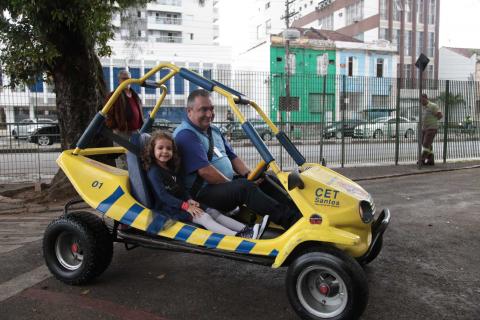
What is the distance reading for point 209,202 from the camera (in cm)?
371

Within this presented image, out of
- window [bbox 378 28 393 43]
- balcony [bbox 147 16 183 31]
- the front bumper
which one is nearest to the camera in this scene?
the front bumper

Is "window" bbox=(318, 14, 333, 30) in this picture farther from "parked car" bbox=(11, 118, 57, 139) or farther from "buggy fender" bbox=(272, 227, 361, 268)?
"buggy fender" bbox=(272, 227, 361, 268)

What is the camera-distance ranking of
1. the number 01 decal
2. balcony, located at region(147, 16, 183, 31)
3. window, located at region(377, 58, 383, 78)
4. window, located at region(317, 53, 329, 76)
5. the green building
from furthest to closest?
1. balcony, located at region(147, 16, 183, 31)
2. window, located at region(377, 58, 383, 78)
3. window, located at region(317, 53, 329, 76)
4. the green building
5. the number 01 decal

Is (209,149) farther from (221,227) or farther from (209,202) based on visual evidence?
(221,227)

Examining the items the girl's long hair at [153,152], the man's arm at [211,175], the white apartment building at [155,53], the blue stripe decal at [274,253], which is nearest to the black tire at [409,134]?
the white apartment building at [155,53]

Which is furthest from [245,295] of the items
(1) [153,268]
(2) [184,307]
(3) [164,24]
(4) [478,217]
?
(3) [164,24]

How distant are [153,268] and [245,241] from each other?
1.30 m

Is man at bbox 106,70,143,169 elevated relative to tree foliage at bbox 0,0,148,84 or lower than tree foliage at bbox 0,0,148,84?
lower

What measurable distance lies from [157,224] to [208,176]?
0.56 meters

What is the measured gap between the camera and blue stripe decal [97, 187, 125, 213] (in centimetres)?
370

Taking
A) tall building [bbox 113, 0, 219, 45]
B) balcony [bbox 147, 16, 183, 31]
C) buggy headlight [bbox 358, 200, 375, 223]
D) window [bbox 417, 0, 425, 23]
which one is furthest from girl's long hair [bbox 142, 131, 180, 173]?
balcony [bbox 147, 16, 183, 31]

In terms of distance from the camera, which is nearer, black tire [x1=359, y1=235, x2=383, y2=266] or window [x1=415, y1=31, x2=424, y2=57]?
black tire [x1=359, y1=235, x2=383, y2=266]

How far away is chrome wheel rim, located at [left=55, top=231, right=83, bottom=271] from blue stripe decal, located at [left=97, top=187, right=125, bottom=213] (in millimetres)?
430

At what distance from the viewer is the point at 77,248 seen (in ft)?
12.8
